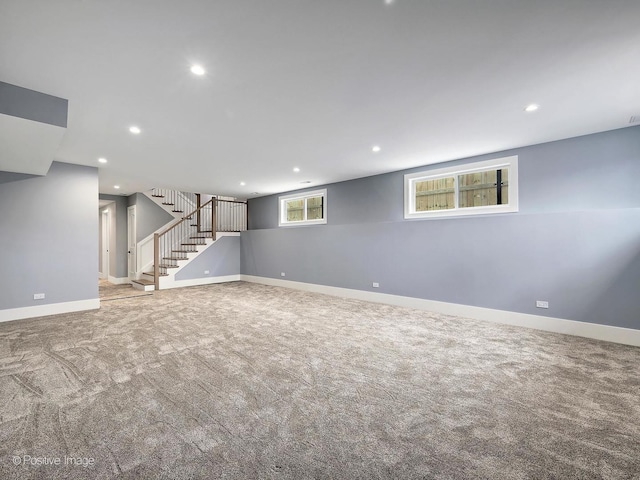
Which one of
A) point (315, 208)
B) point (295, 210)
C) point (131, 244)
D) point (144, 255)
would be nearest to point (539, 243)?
point (315, 208)

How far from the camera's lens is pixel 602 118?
3.46m

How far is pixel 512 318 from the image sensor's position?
4414 millimetres

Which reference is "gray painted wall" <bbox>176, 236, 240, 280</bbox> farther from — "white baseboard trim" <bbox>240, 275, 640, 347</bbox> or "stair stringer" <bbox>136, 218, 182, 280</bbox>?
"white baseboard trim" <bbox>240, 275, 640, 347</bbox>

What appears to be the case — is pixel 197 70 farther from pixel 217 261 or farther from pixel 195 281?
pixel 217 261

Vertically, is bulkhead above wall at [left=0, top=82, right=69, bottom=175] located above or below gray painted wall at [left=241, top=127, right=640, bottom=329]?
above

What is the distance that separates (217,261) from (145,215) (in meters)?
2.56

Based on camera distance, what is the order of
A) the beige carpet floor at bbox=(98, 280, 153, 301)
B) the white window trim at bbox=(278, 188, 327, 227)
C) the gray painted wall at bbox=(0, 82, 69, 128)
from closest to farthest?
the gray painted wall at bbox=(0, 82, 69, 128)
the beige carpet floor at bbox=(98, 280, 153, 301)
the white window trim at bbox=(278, 188, 327, 227)

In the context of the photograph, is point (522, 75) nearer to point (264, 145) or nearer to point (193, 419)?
point (264, 145)

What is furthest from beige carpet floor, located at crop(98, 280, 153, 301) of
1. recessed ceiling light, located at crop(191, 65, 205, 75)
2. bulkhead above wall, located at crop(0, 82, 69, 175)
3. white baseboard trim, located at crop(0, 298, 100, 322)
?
recessed ceiling light, located at crop(191, 65, 205, 75)

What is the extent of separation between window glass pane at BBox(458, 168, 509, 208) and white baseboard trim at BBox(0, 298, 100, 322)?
7.27 m

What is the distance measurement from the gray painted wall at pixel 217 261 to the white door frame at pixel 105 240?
3.47 m

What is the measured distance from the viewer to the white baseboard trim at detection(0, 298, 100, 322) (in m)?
4.71

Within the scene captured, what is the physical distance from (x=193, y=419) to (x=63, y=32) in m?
2.88

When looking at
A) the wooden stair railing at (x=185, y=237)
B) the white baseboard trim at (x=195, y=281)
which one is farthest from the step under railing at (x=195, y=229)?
the white baseboard trim at (x=195, y=281)
